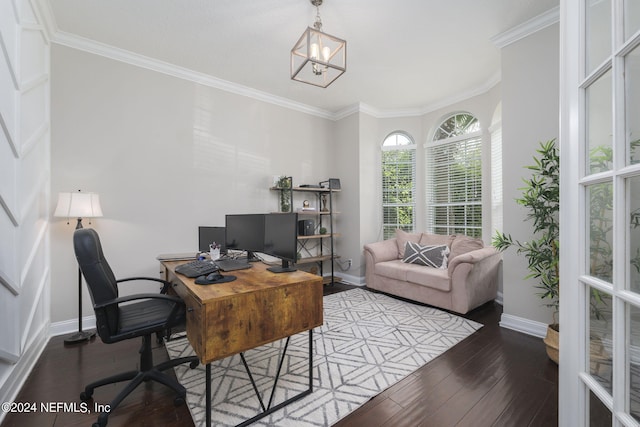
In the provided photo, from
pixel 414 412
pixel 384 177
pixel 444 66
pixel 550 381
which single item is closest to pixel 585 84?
pixel 414 412

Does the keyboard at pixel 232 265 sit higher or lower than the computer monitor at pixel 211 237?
lower

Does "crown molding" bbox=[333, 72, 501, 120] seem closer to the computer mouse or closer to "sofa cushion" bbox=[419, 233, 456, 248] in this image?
"sofa cushion" bbox=[419, 233, 456, 248]

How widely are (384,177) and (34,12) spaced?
452 cm

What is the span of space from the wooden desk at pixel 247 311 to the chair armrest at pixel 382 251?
90.3 inches

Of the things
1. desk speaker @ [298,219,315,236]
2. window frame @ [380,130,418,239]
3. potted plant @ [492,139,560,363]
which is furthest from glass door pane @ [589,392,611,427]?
window frame @ [380,130,418,239]

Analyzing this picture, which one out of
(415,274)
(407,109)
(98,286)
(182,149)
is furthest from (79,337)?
(407,109)

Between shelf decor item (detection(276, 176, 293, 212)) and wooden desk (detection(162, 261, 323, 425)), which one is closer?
wooden desk (detection(162, 261, 323, 425))

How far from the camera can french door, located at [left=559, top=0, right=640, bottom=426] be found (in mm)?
772

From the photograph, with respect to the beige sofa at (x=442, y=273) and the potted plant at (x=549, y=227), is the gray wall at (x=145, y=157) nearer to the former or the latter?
the beige sofa at (x=442, y=273)

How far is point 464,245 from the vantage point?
344cm

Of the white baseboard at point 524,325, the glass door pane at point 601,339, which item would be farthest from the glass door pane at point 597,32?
the white baseboard at point 524,325

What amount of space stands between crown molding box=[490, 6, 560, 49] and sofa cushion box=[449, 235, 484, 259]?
7.29 feet

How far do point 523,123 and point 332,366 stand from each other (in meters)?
2.89

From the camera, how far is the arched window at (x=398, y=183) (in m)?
4.65
